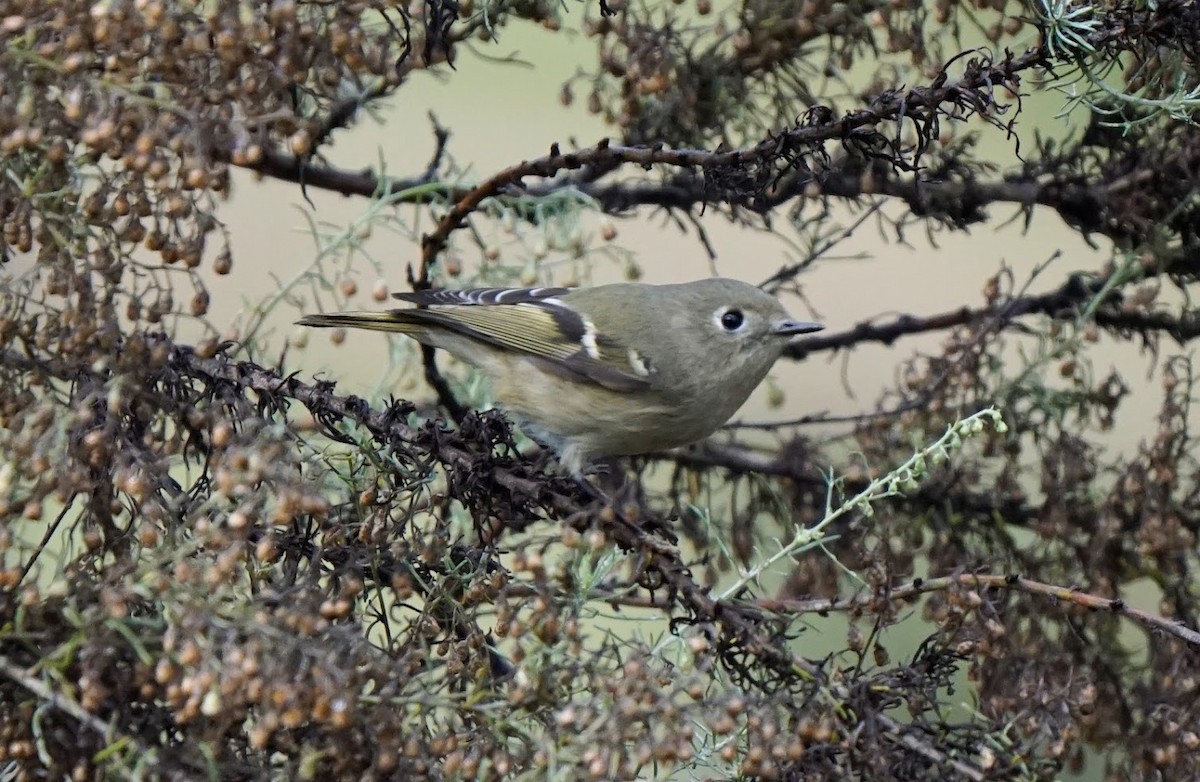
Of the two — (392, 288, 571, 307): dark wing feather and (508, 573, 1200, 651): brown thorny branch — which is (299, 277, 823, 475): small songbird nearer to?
(392, 288, 571, 307): dark wing feather

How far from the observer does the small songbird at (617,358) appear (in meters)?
2.61

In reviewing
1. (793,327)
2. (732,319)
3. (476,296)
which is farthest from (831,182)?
(476,296)

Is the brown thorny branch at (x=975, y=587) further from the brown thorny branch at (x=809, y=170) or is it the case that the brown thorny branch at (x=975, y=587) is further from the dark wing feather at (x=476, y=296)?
the dark wing feather at (x=476, y=296)

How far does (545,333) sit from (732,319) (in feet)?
1.22

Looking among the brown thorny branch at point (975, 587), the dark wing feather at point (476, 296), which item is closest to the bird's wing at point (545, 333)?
the dark wing feather at point (476, 296)

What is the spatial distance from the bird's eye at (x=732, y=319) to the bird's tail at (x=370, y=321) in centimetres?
60

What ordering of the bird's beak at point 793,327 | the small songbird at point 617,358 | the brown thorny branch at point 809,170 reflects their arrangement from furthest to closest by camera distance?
1. the small songbird at point 617,358
2. the bird's beak at point 793,327
3. the brown thorny branch at point 809,170

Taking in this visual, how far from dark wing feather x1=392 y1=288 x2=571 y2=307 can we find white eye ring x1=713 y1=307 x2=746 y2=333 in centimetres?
32

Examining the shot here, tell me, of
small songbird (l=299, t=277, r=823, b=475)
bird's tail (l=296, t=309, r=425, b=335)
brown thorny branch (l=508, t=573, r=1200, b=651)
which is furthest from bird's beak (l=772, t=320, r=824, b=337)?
brown thorny branch (l=508, t=573, r=1200, b=651)

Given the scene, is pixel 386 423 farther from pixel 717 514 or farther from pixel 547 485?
pixel 717 514

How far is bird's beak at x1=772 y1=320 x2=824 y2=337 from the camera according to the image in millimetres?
2506

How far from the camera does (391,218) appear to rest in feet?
7.38

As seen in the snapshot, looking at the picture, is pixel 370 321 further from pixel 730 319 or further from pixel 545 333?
pixel 730 319

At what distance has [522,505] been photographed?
1763 mm
